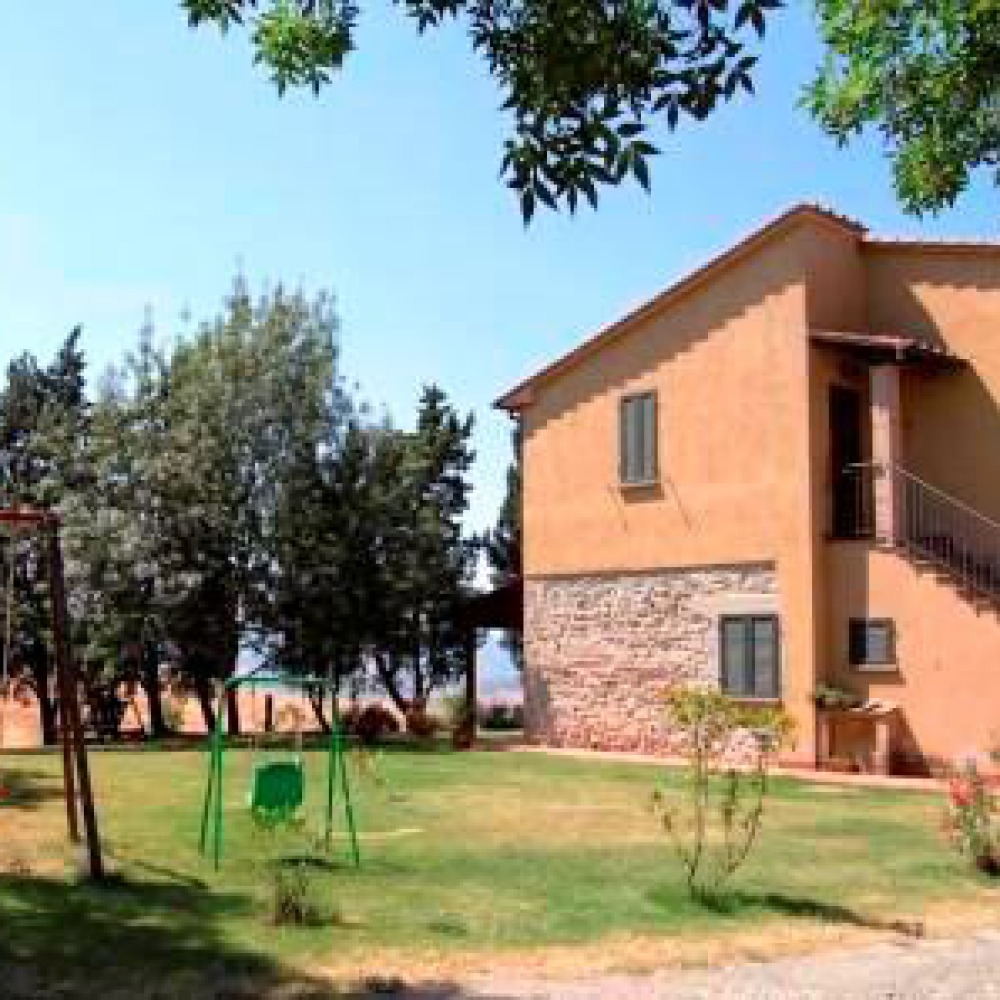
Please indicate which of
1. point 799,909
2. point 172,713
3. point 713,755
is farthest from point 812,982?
point 172,713

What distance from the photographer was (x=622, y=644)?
2338 cm

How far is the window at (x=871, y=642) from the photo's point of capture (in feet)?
64.5

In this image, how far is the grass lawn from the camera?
7.98 meters

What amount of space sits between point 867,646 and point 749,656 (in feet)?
6.45

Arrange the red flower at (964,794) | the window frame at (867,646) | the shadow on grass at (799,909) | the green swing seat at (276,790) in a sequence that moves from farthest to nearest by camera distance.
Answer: the window frame at (867,646) → the red flower at (964,794) → the green swing seat at (276,790) → the shadow on grass at (799,909)

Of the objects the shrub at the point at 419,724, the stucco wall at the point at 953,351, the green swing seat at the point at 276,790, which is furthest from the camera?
the shrub at the point at 419,724

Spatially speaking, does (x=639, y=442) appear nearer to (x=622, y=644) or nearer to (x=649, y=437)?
(x=649, y=437)

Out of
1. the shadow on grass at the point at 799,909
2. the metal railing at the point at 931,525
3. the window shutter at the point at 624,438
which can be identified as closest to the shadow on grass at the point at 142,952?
the shadow on grass at the point at 799,909

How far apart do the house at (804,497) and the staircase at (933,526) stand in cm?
3

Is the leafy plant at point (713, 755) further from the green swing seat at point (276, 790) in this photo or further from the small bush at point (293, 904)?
the green swing seat at point (276, 790)

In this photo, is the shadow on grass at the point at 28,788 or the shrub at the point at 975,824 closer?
the shrub at the point at 975,824

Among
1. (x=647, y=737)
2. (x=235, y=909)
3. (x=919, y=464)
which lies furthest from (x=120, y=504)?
(x=235, y=909)

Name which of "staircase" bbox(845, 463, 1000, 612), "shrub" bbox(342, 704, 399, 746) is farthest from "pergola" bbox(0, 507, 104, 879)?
"shrub" bbox(342, 704, 399, 746)

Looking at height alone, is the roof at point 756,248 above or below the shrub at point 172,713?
above
